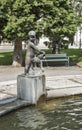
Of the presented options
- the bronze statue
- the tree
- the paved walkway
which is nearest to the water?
the paved walkway

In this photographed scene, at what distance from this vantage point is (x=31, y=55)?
12148 millimetres

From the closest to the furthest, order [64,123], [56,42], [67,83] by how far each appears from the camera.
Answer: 1. [64,123]
2. [67,83]
3. [56,42]

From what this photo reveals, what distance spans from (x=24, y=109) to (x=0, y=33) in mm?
12275

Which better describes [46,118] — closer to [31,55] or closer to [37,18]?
[31,55]

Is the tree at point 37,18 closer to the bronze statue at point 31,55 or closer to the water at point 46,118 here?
the bronze statue at point 31,55

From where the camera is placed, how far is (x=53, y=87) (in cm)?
1447

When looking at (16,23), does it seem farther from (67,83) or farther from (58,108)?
(58,108)

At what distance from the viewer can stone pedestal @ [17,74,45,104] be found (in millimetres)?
11664

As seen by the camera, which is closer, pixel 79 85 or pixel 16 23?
pixel 79 85

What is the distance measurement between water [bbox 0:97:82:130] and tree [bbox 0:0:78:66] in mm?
10052

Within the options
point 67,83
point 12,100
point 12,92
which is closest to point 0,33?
point 67,83

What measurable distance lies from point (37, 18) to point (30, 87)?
11.1m

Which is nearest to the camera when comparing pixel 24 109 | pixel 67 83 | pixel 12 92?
pixel 24 109

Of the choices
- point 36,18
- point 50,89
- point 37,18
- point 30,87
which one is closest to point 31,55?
point 30,87
